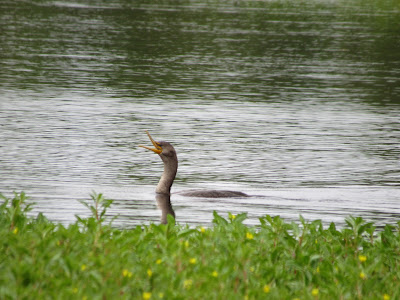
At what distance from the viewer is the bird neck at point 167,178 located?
1722 centimetres

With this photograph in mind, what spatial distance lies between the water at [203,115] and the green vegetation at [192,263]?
13.7 ft

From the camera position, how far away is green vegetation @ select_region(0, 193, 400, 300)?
26.6 feet

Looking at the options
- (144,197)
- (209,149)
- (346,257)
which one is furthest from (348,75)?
(346,257)

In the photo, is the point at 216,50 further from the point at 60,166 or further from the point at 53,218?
the point at 53,218

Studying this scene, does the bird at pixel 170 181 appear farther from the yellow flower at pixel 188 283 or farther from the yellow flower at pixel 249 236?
the yellow flower at pixel 188 283

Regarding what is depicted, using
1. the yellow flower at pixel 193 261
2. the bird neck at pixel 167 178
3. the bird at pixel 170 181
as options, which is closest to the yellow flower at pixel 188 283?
the yellow flower at pixel 193 261

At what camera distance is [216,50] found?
4712cm

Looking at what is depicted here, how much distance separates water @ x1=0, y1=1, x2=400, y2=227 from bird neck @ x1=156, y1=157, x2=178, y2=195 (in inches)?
10.0

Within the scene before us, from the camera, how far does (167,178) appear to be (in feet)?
56.7

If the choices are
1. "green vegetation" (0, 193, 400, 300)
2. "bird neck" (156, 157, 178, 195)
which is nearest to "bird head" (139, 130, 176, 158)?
"bird neck" (156, 157, 178, 195)

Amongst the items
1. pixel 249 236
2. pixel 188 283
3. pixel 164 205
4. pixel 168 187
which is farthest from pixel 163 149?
pixel 188 283

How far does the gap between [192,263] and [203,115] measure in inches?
768

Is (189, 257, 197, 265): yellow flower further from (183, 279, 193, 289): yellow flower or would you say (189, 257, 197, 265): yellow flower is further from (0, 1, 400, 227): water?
(0, 1, 400, 227): water

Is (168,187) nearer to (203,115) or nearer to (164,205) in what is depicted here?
(164,205)
